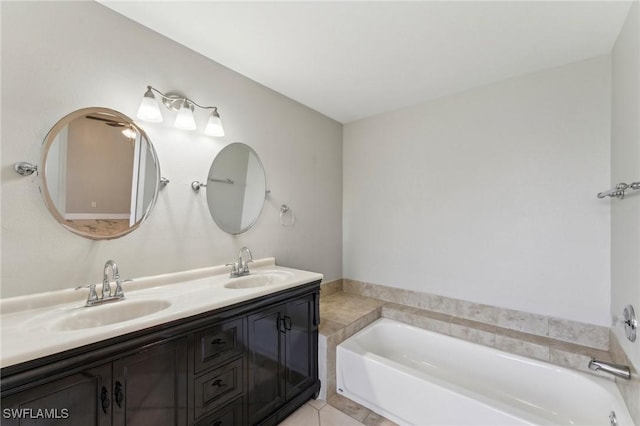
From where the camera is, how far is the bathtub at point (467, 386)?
1.50 metres

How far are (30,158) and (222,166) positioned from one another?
3.25 feet

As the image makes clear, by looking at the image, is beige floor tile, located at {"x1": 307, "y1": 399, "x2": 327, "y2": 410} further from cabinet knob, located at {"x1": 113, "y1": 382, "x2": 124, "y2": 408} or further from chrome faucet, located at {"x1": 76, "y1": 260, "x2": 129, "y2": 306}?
chrome faucet, located at {"x1": 76, "y1": 260, "x2": 129, "y2": 306}

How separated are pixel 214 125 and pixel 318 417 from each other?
7.07 feet

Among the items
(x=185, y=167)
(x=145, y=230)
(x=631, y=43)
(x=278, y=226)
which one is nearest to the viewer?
(x=631, y=43)

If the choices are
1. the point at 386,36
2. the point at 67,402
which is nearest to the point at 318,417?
the point at 67,402

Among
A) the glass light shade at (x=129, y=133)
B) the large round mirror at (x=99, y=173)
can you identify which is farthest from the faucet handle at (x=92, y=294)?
the glass light shade at (x=129, y=133)

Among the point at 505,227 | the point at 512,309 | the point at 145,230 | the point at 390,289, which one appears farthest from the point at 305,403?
the point at 505,227

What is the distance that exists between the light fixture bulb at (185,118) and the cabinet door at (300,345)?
4.44 feet

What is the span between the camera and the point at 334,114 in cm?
295

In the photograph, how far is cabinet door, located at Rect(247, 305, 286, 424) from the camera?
1521mm

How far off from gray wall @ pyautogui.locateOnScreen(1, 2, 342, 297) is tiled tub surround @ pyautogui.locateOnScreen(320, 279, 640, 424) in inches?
29.2

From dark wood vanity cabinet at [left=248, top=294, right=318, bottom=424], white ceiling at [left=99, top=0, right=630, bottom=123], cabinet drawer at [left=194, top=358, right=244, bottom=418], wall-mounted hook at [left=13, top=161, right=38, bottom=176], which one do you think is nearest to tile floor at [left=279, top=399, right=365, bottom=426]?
dark wood vanity cabinet at [left=248, top=294, right=318, bottom=424]

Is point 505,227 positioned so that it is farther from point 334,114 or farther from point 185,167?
point 185,167

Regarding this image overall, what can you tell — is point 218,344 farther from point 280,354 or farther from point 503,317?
point 503,317
